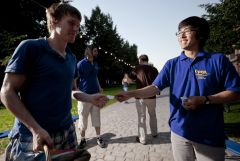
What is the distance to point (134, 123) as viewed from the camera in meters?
9.54

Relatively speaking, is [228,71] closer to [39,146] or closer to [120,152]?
[39,146]

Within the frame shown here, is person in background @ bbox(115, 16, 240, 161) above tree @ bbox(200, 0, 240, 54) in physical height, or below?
below

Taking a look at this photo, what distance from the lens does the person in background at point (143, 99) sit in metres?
6.56

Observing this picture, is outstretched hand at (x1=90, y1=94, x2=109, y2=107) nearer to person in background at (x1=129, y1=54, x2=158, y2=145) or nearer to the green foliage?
person in background at (x1=129, y1=54, x2=158, y2=145)

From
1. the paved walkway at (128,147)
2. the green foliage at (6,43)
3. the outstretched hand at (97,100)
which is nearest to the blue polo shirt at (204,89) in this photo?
the outstretched hand at (97,100)

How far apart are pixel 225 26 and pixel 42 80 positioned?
13.5 metres

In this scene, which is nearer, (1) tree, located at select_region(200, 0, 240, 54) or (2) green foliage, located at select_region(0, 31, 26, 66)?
(1) tree, located at select_region(200, 0, 240, 54)

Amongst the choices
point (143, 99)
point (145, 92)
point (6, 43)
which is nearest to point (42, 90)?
point (145, 92)

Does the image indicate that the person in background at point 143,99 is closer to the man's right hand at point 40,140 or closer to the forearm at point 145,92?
the forearm at point 145,92

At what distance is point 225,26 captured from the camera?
541 inches

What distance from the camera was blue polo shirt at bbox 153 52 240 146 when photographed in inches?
103

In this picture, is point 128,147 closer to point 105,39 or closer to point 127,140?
point 127,140

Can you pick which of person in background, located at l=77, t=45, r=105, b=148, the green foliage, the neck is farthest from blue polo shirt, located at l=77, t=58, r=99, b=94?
the green foliage

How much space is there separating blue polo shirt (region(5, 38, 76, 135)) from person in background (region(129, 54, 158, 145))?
14.4 ft
